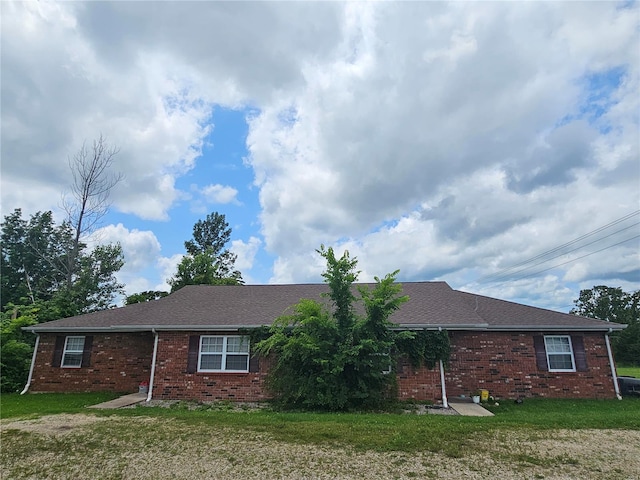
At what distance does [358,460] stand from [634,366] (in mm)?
44789

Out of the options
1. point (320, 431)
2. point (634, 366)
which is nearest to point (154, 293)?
point (320, 431)

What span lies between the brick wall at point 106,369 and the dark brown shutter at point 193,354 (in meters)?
2.94

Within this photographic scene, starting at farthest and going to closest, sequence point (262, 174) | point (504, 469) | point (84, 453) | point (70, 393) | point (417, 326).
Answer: point (262, 174)
point (70, 393)
point (417, 326)
point (84, 453)
point (504, 469)

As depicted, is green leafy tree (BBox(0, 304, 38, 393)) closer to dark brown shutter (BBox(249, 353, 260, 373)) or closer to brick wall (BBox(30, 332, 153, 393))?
brick wall (BBox(30, 332, 153, 393))

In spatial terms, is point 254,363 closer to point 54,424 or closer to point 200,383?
point 200,383

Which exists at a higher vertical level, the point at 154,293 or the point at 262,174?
the point at 262,174

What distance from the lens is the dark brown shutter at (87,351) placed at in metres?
13.6

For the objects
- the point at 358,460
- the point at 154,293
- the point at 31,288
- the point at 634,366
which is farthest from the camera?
the point at 634,366

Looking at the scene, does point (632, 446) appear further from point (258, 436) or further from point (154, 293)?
point (154, 293)

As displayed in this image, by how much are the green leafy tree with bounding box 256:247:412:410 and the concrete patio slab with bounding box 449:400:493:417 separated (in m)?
1.81

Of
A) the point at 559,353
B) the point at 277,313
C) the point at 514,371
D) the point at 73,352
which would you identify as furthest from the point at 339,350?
the point at 73,352

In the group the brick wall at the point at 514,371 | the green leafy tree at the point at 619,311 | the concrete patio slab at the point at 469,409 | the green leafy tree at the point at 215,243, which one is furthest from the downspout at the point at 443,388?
the green leafy tree at the point at 619,311

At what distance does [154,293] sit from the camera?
24.5 metres

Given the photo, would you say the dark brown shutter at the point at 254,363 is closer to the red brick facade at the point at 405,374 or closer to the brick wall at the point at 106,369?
the red brick facade at the point at 405,374
